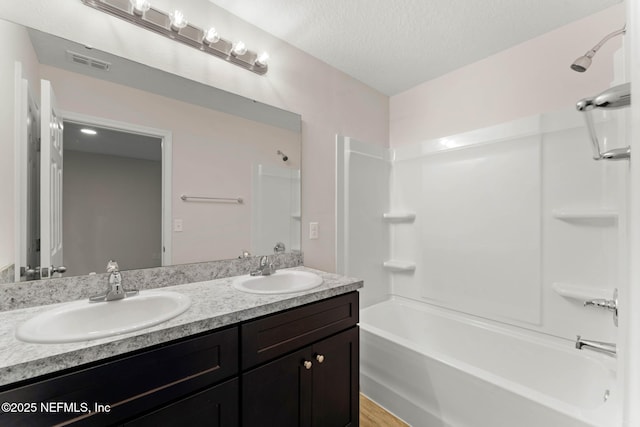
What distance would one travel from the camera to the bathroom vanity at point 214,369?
2.26 ft

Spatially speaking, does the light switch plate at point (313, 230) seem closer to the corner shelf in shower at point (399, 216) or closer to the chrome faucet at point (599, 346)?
the corner shelf in shower at point (399, 216)

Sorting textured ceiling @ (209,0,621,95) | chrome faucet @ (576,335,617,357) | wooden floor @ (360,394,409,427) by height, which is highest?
textured ceiling @ (209,0,621,95)

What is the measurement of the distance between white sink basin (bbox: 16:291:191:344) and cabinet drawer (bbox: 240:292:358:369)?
0.91ft

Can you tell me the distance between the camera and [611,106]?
49 cm

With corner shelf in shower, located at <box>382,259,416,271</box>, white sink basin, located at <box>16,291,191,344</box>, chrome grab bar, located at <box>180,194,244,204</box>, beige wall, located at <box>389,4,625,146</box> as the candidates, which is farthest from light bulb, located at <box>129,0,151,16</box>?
corner shelf in shower, located at <box>382,259,416,271</box>

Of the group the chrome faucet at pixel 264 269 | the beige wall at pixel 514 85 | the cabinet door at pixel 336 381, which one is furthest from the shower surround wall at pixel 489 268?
the chrome faucet at pixel 264 269

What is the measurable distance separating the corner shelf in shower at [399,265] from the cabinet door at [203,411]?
1.84m

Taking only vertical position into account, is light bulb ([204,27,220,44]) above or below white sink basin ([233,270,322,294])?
above

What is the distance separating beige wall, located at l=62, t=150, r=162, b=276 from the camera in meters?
1.16

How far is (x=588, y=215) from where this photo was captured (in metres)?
1.58

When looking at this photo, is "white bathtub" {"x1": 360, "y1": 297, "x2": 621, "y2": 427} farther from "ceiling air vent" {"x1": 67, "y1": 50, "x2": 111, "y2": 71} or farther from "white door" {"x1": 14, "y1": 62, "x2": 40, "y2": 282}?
"ceiling air vent" {"x1": 67, "y1": 50, "x2": 111, "y2": 71}

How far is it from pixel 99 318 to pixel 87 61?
1.10m

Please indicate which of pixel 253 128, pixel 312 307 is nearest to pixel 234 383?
pixel 312 307

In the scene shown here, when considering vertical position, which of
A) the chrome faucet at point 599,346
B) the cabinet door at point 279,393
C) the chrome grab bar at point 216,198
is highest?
the chrome grab bar at point 216,198
